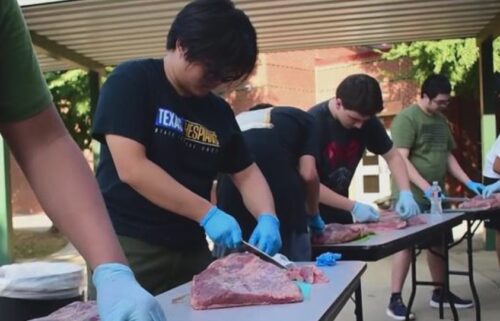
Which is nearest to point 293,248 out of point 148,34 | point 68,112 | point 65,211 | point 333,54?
point 65,211

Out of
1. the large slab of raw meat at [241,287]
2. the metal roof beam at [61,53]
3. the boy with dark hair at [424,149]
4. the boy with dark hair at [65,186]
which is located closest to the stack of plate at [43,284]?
the large slab of raw meat at [241,287]

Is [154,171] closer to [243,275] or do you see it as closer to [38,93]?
[243,275]

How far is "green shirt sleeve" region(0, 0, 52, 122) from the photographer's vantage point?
128 centimetres

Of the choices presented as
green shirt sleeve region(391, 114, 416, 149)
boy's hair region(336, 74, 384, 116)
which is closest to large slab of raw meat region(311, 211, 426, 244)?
boy's hair region(336, 74, 384, 116)

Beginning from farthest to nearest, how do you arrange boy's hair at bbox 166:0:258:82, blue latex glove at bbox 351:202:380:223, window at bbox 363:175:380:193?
1. window at bbox 363:175:380:193
2. blue latex glove at bbox 351:202:380:223
3. boy's hair at bbox 166:0:258:82

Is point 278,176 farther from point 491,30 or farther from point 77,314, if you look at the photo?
point 491,30

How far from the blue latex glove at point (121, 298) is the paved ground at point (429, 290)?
3.30m

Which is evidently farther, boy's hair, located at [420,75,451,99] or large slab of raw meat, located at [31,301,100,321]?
boy's hair, located at [420,75,451,99]

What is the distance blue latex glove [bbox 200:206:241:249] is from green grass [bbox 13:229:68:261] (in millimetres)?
10346

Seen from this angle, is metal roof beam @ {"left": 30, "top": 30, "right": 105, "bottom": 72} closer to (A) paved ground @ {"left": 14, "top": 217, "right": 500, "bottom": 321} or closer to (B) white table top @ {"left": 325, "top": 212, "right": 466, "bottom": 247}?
(A) paved ground @ {"left": 14, "top": 217, "right": 500, "bottom": 321}

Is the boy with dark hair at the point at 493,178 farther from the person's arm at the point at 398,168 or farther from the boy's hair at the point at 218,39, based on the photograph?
the boy's hair at the point at 218,39

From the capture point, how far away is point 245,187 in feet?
9.04

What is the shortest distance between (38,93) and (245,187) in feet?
4.85

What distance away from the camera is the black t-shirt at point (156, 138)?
2.21 m
